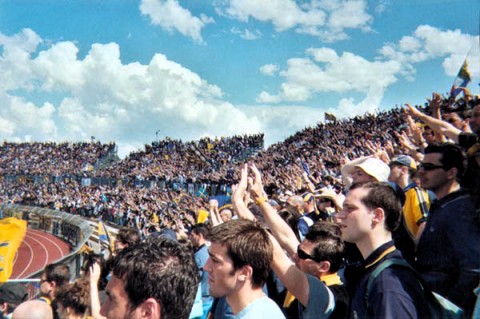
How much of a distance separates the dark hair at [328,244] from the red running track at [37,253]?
2301 cm

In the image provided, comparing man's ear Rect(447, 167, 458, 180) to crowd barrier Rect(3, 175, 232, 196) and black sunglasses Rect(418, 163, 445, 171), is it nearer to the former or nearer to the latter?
black sunglasses Rect(418, 163, 445, 171)

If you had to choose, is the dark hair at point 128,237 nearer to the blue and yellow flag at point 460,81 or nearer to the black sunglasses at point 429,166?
the black sunglasses at point 429,166

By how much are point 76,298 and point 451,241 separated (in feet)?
11.0

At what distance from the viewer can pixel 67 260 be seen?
1191cm

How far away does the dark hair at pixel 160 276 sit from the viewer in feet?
7.53

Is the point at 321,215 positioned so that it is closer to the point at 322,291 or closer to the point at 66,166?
the point at 322,291

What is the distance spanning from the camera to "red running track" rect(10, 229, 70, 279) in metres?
24.8

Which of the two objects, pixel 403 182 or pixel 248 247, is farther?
pixel 403 182

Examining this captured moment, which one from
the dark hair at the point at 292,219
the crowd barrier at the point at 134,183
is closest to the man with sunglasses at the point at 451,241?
the dark hair at the point at 292,219

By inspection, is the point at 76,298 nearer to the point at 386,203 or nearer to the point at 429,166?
the point at 386,203

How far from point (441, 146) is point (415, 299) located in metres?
1.60

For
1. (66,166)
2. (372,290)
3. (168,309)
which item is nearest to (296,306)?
(372,290)

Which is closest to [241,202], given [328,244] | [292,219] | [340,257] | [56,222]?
[328,244]

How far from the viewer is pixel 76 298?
418 cm
